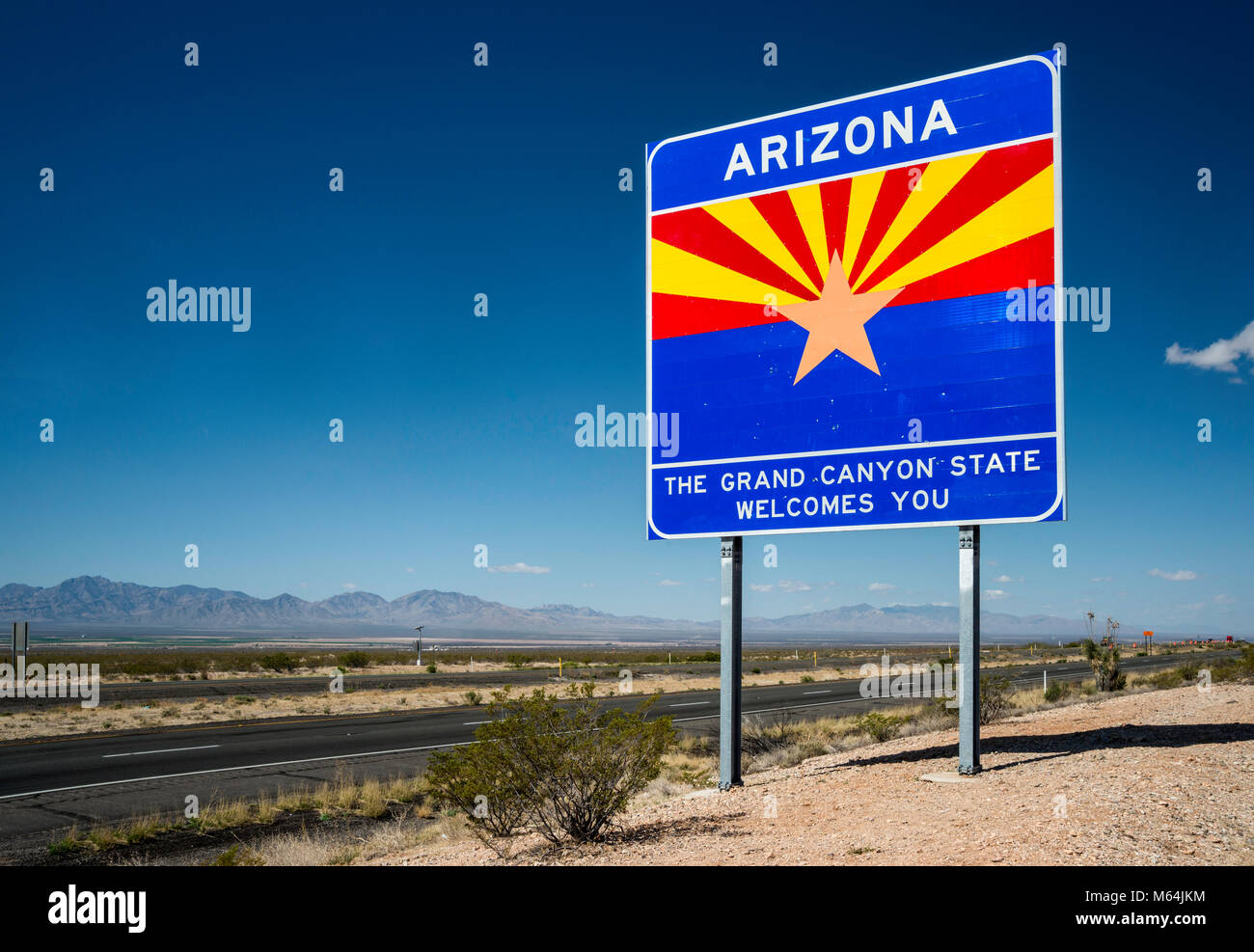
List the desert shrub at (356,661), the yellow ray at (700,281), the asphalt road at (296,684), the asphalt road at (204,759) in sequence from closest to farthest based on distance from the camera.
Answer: the yellow ray at (700,281) < the asphalt road at (204,759) < the asphalt road at (296,684) < the desert shrub at (356,661)

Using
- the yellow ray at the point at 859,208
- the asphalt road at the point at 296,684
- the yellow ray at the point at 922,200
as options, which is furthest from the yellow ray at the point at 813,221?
the asphalt road at the point at 296,684

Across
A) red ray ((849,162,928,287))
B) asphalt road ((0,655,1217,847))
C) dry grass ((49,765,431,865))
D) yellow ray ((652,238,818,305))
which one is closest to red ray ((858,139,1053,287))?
red ray ((849,162,928,287))

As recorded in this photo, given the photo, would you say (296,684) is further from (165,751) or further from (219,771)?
(219,771)

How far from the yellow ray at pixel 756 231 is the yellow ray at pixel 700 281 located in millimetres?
330

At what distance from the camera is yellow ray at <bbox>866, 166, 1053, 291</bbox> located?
1025 centimetres

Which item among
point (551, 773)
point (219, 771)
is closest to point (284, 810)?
point (219, 771)

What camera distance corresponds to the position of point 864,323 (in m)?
11.2

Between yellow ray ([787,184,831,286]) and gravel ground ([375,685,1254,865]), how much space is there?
647 cm

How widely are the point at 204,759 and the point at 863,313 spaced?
15503 mm

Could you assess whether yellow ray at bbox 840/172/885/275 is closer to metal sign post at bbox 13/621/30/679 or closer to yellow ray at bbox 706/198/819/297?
yellow ray at bbox 706/198/819/297

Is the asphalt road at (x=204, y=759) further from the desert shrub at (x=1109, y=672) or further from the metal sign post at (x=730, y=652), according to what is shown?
the metal sign post at (x=730, y=652)

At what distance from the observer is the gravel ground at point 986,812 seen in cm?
645

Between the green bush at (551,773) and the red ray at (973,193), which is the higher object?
the red ray at (973,193)
